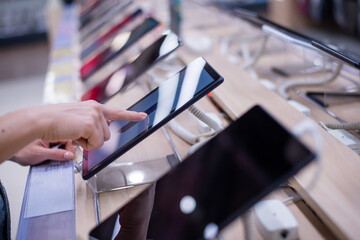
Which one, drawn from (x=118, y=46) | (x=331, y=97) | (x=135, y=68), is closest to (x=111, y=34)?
(x=118, y=46)

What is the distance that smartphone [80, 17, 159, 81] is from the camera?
69.6 inches

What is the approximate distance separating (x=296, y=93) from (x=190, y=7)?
2.34 meters

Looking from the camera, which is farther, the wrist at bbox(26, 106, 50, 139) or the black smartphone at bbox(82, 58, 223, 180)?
the black smartphone at bbox(82, 58, 223, 180)

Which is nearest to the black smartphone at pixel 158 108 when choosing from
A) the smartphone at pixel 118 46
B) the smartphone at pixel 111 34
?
the smartphone at pixel 118 46

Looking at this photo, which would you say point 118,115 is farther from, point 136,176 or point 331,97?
point 331,97

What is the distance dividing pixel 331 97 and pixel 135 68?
76 cm

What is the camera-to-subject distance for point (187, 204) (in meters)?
0.68

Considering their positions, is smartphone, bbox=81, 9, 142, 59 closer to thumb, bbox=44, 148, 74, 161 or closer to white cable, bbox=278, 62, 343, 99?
white cable, bbox=278, 62, 343, 99

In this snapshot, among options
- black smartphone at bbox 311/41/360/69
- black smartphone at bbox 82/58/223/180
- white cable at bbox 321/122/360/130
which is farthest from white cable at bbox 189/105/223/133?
black smartphone at bbox 311/41/360/69

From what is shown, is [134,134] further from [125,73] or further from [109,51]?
[109,51]

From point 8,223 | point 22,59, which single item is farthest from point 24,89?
point 8,223

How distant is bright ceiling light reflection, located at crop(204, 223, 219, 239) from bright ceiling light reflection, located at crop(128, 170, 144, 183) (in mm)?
442

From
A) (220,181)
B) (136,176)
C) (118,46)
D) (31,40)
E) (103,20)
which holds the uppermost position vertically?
(31,40)

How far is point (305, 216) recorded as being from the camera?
840 millimetres
